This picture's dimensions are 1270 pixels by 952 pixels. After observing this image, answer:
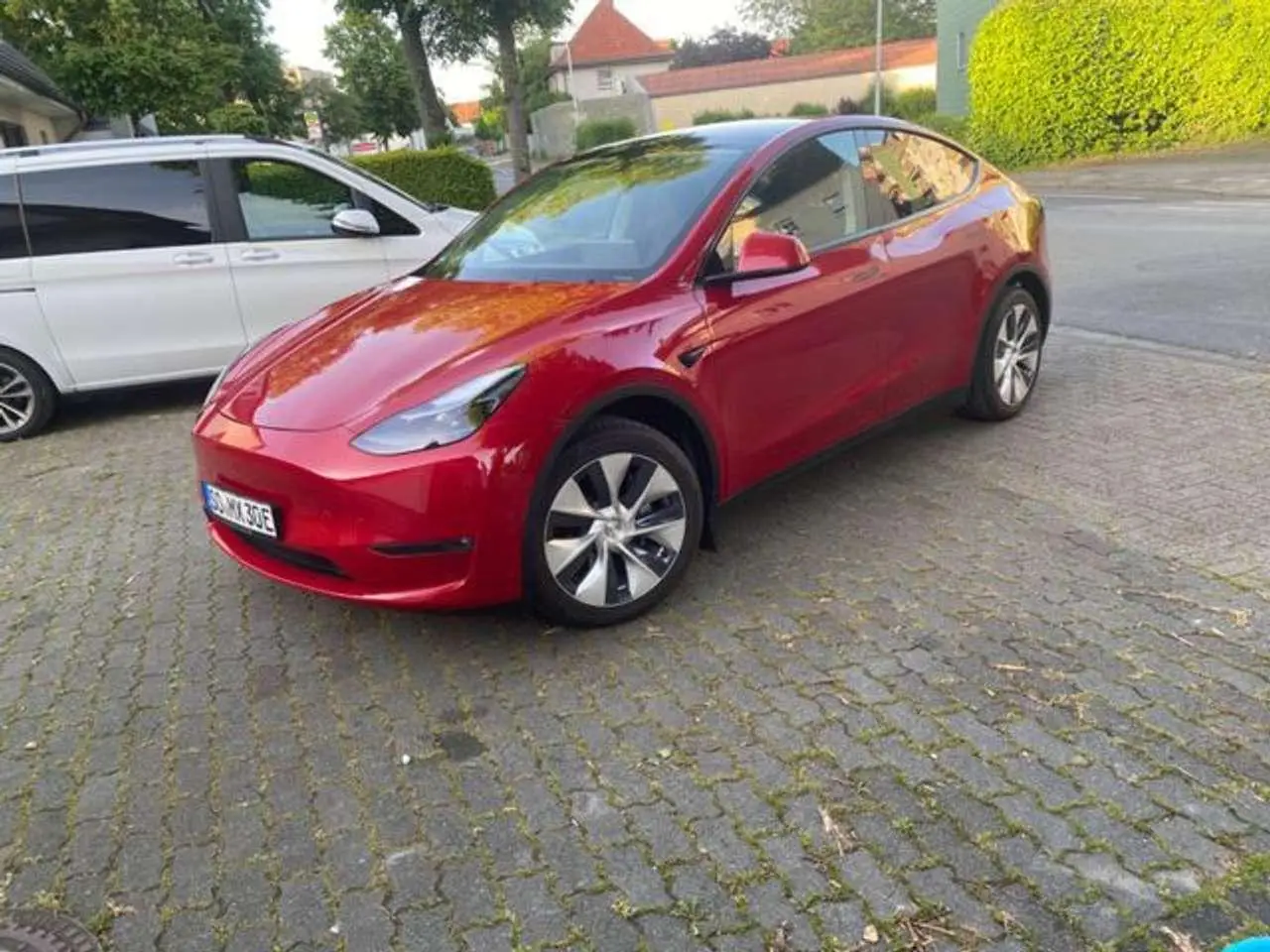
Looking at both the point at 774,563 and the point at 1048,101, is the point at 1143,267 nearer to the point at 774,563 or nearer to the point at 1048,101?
the point at 774,563

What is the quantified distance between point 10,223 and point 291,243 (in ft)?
5.53

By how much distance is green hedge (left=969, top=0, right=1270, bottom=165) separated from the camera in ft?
70.4

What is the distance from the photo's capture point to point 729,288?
3.78 meters

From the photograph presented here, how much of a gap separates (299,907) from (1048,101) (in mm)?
25213

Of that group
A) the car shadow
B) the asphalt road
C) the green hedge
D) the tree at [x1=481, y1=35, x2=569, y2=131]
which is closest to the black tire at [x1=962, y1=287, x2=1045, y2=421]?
the asphalt road

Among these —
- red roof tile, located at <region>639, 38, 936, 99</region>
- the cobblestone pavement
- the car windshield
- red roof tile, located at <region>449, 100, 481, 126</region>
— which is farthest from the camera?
red roof tile, located at <region>449, 100, 481, 126</region>

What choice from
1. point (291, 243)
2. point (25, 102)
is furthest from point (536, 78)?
point (291, 243)

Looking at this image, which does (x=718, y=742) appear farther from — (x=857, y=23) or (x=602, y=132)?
(x=857, y=23)

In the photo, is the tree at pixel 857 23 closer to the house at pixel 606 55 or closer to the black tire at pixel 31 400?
the house at pixel 606 55

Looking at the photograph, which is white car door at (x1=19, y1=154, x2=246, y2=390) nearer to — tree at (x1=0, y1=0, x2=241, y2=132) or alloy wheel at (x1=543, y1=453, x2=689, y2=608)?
alloy wheel at (x1=543, y1=453, x2=689, y2=608)

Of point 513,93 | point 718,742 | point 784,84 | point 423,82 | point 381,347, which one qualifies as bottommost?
point 718,742

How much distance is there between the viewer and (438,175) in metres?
13.3

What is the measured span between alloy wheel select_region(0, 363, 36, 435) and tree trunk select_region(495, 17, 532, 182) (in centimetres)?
1910

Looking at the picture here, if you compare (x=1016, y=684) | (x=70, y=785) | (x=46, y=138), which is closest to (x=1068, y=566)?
(x=1016, y=684)
